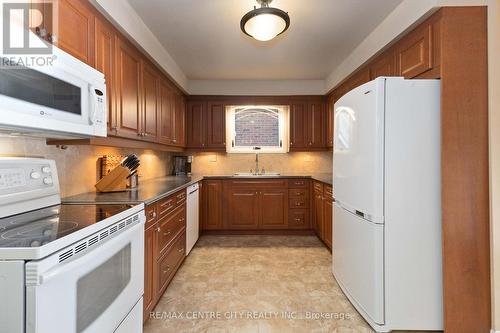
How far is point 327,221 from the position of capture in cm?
302

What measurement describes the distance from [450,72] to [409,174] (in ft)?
2.32

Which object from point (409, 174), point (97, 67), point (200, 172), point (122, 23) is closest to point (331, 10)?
point (409, 174)

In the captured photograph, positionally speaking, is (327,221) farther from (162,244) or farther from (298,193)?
(162,244)

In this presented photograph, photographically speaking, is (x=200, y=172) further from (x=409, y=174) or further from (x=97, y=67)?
(x=409, y=174)

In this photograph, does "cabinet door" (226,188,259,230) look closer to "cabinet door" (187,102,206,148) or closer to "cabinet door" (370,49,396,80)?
"cabinet door" (187,102,206,148)

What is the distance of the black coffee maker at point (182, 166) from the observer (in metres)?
3.97

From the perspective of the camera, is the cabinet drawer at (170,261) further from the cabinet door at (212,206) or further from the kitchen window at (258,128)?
the kitchen window at (258,128)

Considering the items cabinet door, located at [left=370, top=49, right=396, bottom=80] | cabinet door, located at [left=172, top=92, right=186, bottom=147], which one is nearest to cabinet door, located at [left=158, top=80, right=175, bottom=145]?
cabinet door, located at [left=172, top=92, right=186, bottom=147]

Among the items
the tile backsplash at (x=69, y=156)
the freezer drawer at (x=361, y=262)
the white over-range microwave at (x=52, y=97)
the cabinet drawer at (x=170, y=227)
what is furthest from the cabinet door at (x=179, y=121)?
the freezer drawer at (x=361, y=262)

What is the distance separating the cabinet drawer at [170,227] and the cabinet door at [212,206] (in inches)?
40.5

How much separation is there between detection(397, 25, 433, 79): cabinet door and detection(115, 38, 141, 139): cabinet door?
227 cm

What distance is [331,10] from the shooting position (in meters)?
2.02

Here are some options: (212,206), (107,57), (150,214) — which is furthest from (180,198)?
(107,57)

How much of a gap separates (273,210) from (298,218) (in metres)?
0.40
